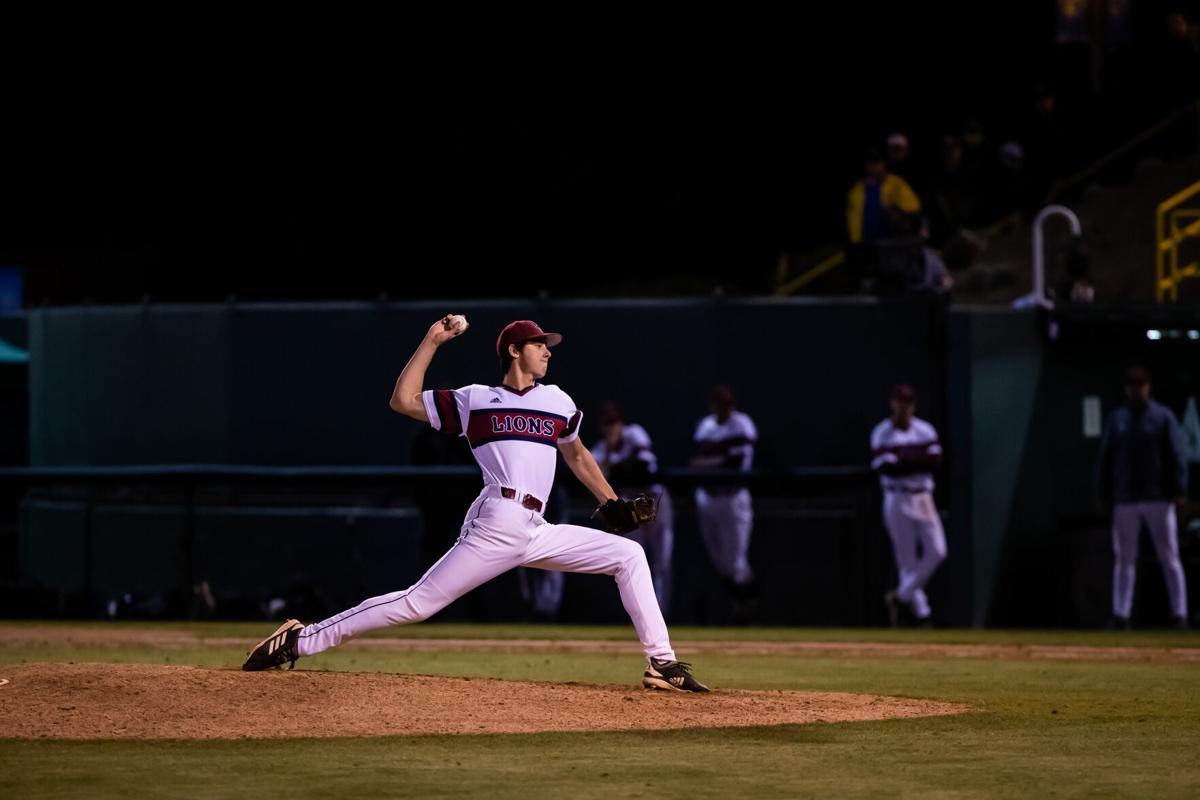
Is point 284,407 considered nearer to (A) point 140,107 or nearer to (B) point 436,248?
(B) point 436,248

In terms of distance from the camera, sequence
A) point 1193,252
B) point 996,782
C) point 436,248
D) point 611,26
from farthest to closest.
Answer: point 611,26 < point 436,248 < point 1193,252 < point 996,782

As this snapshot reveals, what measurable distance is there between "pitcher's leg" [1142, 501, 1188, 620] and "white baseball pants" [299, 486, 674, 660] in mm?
8030

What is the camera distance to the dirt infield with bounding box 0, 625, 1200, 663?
1345 centimetres

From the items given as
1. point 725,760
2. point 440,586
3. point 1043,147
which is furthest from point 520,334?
point 1043,147

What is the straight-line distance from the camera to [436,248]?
90.5ft

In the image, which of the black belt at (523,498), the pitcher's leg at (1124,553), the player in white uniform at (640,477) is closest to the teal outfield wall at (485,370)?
the player in white uniform at (640,477)

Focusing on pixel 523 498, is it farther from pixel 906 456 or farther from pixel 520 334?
pixel 906 456

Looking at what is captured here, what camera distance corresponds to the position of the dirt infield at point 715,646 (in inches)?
529

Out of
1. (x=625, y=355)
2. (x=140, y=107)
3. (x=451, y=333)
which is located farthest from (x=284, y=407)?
(x=140, y=107)

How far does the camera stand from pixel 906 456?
16672 mm

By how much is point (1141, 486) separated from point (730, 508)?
12.1 ft

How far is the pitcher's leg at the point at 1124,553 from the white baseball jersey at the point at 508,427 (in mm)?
8370

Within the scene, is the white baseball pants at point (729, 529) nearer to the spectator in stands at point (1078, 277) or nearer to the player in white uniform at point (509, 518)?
the spectator in stands at point (1078, 277)

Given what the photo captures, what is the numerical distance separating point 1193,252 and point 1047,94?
4057 millimetres
